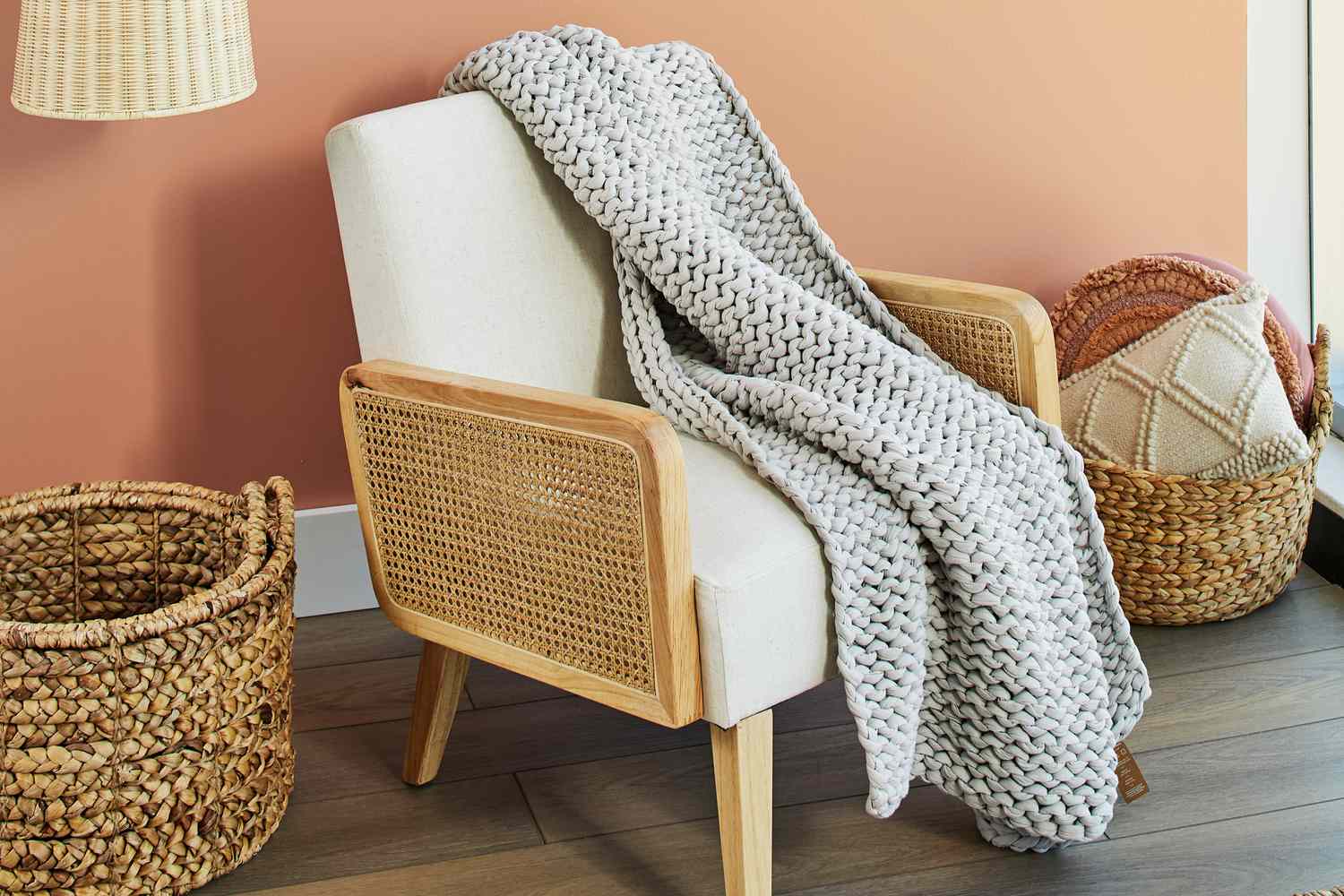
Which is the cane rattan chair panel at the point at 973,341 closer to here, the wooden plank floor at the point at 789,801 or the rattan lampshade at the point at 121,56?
the wooden plank floor at the point at 789,801

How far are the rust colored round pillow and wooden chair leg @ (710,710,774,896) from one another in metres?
0.90

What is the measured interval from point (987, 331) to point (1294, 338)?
2.16 ft

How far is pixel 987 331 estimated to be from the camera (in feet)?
5.32

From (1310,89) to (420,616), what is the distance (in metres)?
1.58

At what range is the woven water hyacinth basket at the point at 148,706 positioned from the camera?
1.39 metres

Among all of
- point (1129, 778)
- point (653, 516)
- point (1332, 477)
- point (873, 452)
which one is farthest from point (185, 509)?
point (1332, 477)

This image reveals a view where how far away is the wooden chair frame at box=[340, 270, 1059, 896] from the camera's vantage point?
1.29 meters

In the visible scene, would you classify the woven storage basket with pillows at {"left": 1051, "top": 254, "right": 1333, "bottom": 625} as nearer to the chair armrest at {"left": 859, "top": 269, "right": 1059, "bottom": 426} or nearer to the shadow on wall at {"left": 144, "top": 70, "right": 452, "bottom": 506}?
the chair armrest at {"left": 859, "top": 269, "right": 1059, "bottom": 426}

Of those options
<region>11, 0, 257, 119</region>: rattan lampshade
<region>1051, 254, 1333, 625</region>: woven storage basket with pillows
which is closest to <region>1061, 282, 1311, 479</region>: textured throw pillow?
<region>1051, 254, 1333, 625</region>: woven storage basket with pillows

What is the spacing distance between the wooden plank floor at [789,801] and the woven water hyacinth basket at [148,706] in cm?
10

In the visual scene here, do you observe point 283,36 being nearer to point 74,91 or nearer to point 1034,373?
point 74,91

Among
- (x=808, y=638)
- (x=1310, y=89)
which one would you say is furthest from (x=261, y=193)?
(x=1310, y=89)

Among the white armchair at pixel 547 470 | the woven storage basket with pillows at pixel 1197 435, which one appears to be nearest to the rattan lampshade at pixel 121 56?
the white armchair at pixel 547 470

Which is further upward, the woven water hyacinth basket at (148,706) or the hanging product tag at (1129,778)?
the woven water hyacinth basket at (148,706)
